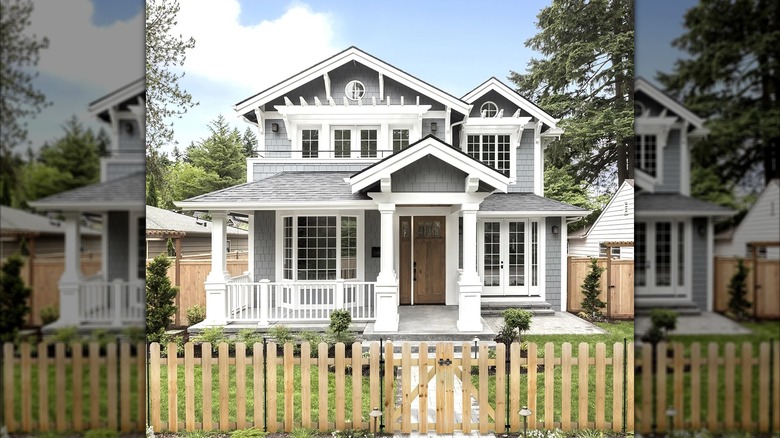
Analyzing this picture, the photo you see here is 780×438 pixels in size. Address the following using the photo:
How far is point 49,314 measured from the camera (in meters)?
0.93

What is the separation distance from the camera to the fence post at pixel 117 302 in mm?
1010

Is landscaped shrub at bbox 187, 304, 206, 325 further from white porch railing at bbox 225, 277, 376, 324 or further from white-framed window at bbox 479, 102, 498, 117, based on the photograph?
white-framed window at bbox 479, 102, 498, 117

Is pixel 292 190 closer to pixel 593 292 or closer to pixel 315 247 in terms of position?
pixel 315 247

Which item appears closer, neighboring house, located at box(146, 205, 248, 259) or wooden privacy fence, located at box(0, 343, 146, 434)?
wooden privacy fence, located at box(0, 343, 146, 434)

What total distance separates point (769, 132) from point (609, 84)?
2105 cm

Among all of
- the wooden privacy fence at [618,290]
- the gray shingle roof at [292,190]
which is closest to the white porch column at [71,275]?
the gray shingle roof at [292,190]

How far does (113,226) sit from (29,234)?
0.16 meters

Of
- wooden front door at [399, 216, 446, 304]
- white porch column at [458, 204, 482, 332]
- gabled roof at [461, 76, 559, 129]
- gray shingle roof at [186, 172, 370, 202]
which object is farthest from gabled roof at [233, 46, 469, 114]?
white porch column at [458, 204, 482, 332]

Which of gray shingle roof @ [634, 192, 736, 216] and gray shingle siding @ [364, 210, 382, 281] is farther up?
gray shingle roof @ [634, 192, 736, 216]

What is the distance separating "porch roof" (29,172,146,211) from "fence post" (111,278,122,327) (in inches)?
7.5

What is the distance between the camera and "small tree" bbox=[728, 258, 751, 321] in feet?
2.97

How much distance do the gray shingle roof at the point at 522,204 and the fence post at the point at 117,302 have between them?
33.7 ft

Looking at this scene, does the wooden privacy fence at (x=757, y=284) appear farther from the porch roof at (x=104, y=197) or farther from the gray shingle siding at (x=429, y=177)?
the gray shingle siding at (x=429, y=177)

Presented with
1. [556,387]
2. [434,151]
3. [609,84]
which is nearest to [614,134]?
[609,84]
